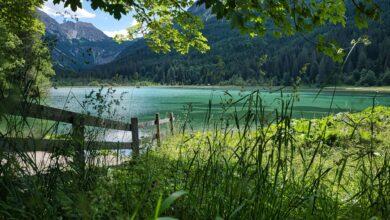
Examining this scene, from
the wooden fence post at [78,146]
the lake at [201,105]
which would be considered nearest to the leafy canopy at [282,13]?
the lake at [201,105]

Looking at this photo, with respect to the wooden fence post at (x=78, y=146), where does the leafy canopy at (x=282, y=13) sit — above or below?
above

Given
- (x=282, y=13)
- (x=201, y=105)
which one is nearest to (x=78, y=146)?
(x=282, y=13)

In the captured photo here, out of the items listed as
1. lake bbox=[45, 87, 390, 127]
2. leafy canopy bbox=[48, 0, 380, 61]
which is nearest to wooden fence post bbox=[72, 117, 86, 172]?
lake bbox=[45, 87, 390, 127]

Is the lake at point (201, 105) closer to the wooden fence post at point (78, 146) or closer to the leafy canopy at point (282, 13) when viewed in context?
the wooden fence post at point (78, 146)

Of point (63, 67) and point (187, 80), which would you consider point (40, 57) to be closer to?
point (63, 67)

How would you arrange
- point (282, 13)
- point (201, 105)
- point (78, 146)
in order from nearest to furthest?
point (78, 146), point (282, 13), point (201, 105)

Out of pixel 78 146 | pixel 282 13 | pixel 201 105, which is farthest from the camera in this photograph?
pixel 201 105

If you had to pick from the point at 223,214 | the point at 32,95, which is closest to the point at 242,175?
the point at 223,214

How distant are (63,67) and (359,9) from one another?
3.05m

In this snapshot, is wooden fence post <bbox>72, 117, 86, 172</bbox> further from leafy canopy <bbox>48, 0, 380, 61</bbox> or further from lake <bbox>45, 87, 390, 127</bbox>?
leafy canopy <bbox>48, 0, 380, 61</bbox>

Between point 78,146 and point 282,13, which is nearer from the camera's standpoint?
point 78,146

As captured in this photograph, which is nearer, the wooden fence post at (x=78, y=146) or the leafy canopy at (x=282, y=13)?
the wooden fence post at (x=78, y=146)

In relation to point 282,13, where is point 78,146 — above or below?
below

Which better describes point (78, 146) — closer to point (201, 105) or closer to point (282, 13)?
point (282, 13)
